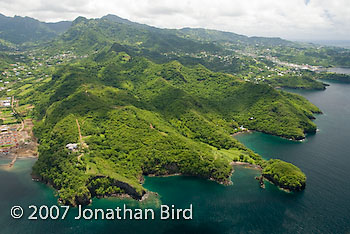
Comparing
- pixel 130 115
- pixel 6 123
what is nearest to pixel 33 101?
pixel 6 123

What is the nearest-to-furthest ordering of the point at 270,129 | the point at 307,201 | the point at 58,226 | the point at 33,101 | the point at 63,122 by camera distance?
the point at 58,226, the point at 307,201, the point at 63,122, the point at 270,129, the point at 33,101

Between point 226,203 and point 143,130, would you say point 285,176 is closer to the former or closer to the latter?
point 226,203

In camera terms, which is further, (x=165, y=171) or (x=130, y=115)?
(x=130, y=115)

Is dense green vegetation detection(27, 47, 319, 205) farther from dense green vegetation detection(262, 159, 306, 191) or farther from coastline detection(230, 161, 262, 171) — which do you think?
dense green vegetation detection(262, 159, 306, 191)

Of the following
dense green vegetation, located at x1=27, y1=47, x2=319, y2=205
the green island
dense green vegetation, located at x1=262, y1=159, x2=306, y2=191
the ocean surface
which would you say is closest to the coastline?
the green island

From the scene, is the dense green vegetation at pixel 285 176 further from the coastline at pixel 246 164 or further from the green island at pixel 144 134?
the coastline at pixel 246 164

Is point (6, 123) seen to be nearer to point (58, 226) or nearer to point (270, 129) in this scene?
point (58, 226)
